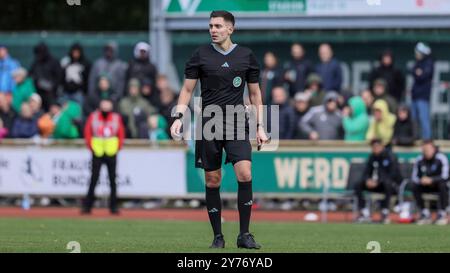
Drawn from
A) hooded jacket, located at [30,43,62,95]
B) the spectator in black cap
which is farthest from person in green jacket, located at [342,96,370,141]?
hooded jacket, located at [30,43,62,95]

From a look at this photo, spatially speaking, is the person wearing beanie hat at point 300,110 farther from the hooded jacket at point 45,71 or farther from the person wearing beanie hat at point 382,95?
the hooded jacket at point 45,71

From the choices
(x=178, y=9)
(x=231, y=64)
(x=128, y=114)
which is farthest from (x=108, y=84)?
(x=231, y=64)

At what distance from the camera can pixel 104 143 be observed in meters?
24.2

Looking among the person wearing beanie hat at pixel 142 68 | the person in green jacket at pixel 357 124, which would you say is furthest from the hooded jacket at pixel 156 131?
the person in green jacket at pixel 357 124

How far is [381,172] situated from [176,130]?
33.9 ft

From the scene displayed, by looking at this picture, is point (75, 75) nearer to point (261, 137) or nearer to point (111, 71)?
point (111, 71)

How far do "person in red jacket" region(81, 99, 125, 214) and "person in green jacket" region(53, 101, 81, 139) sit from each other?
7.58 ft

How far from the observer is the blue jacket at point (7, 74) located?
1139 inches

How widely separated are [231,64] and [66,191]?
1290 centimetres

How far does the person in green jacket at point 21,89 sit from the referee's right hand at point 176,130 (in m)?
15.2

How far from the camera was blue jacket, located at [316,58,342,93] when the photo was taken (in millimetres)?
27000

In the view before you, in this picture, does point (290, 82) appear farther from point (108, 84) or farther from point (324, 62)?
point (108, 84)

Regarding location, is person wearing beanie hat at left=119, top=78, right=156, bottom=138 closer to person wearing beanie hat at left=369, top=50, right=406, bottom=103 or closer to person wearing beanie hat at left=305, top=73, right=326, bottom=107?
person wearing beanie hat at left=305, top=73, right=326, bottom=107
